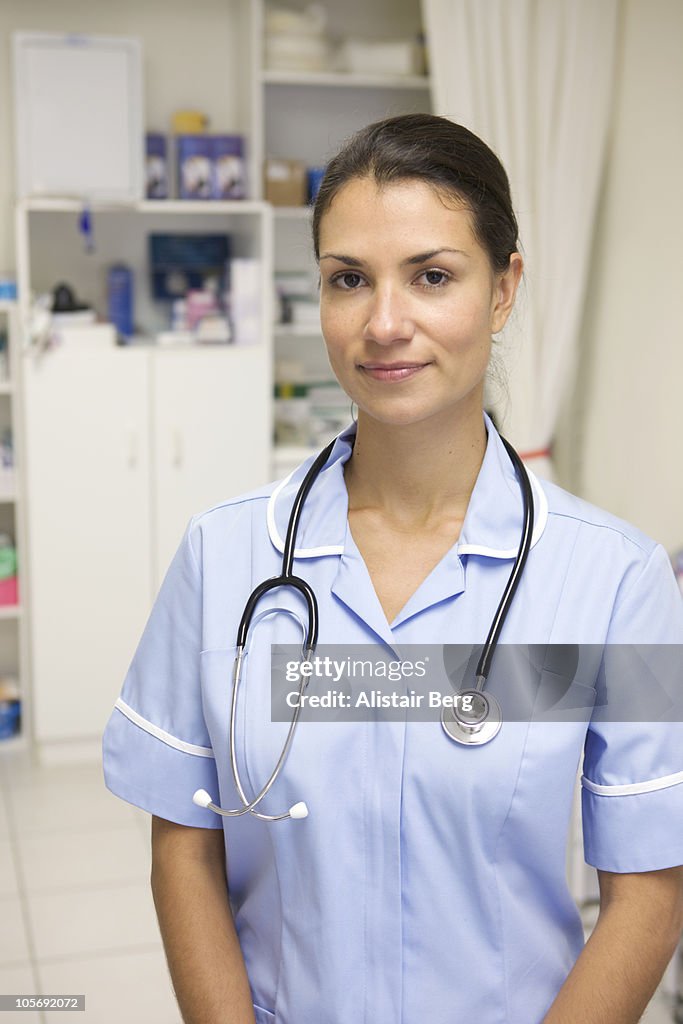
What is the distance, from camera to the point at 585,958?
1155mm

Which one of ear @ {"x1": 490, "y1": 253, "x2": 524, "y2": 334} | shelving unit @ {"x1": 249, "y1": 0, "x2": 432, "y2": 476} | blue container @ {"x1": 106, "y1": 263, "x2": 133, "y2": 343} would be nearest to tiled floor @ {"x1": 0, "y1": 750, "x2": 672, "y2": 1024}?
shelving unit @ {"x1": 249, "y1": 0, "x2": 432, "y2": 476}

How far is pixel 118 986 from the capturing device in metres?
2.65

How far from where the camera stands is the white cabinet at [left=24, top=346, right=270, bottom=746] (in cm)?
365

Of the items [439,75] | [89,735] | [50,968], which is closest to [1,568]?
[89,735]

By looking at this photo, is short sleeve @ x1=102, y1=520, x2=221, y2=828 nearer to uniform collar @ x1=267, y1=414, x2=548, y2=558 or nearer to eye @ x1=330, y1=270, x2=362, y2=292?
uniform collar @ x1=267, y1=414, x2=548, y2=558

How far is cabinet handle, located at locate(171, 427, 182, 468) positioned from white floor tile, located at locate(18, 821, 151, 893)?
3.74ft

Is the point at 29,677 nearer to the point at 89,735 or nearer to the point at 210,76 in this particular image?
the point at 89,735

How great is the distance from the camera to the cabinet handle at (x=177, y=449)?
374 cm

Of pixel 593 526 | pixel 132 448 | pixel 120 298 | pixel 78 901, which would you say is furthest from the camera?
pixel 120 298

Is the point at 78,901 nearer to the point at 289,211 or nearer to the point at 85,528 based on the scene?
the point at 85,528

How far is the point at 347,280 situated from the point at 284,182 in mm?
2761

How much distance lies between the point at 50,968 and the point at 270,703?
6.19 ft

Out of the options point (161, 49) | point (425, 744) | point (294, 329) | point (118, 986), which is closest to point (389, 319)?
point (425, 744)
